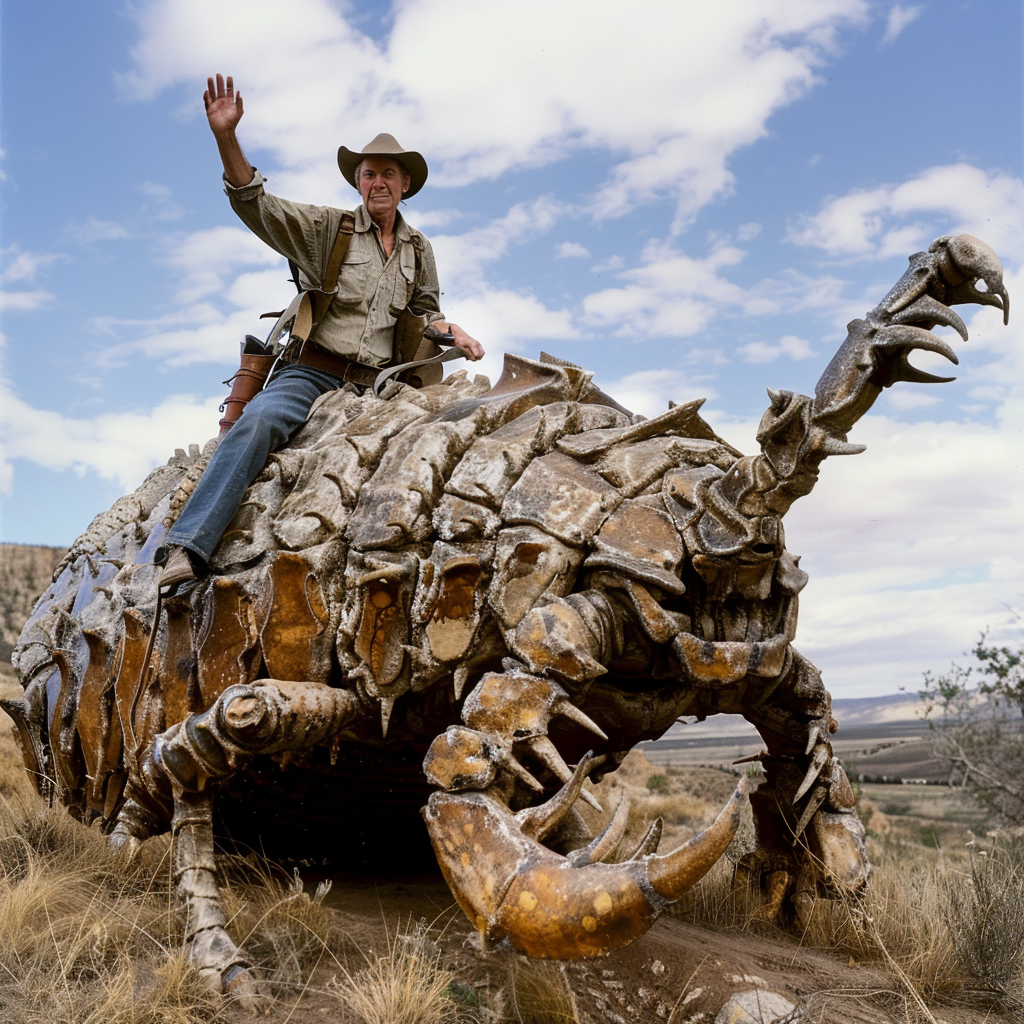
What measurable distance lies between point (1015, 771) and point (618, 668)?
10050mm

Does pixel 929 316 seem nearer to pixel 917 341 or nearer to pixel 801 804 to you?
pixel 917 341

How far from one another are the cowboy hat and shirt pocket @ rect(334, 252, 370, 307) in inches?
23.9

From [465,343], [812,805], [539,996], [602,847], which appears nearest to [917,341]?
[602,847]

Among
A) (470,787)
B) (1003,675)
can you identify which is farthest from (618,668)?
(1003,675)

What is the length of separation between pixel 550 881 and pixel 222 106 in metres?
3.63

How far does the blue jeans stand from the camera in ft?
14.5

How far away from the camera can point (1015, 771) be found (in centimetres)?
1196

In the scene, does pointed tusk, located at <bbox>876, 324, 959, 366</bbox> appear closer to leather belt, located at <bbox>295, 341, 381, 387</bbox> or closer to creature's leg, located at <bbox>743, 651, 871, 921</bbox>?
→ creature's leg, located at <bbox>743, 651, 871, 921</bbox>

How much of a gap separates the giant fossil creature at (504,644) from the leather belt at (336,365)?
28cm

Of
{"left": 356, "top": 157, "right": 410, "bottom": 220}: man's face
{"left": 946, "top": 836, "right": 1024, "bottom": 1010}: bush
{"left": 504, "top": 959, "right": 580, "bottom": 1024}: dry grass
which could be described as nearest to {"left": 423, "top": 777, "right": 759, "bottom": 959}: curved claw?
{"left": 504, "top": 959, "right": 580, "bottom": 1024}: dry grass

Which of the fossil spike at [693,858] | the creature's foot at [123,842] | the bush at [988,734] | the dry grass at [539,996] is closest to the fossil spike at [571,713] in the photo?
the fossil spike at [693,858]

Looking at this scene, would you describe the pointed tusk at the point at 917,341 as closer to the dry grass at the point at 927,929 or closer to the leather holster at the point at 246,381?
the dry grass at the point at 927,929

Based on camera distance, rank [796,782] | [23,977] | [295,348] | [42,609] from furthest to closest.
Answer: [42,609] → [295,348] → [796,782] → [23,977]

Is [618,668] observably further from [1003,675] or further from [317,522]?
[1003,675]
